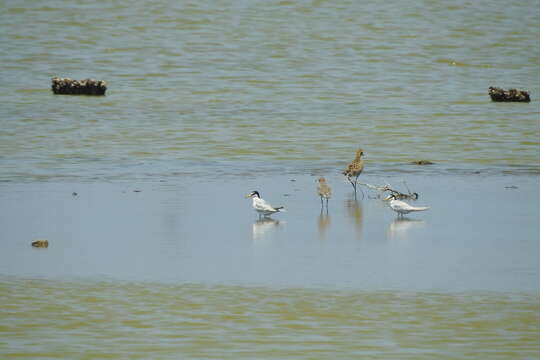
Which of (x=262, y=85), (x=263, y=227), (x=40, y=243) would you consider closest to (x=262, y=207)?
(x=263, y=227)

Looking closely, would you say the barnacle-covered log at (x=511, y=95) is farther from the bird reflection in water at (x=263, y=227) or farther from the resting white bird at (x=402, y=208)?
the bird reflection in water at (x=263, y=227)

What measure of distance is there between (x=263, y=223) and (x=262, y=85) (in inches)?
1019

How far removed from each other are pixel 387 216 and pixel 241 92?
23263 mm

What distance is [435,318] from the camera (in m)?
8.06

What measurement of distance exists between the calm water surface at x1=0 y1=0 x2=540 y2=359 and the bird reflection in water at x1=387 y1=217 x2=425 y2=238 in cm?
5

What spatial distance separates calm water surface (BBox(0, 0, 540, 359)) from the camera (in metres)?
7.77

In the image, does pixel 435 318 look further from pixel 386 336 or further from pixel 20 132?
pixel 20 132

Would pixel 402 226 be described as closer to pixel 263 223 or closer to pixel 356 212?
pixel 356 212

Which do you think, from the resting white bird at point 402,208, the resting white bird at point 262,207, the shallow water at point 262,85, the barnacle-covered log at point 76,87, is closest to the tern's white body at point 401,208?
the resting white bird at point 402,208

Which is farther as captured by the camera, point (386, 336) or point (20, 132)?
point (20, 132)

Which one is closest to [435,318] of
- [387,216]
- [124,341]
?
[124,341]

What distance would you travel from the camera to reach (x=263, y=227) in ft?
38.7

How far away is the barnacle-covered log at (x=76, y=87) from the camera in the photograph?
33500 mm

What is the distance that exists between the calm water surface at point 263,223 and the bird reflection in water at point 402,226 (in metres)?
0.05
